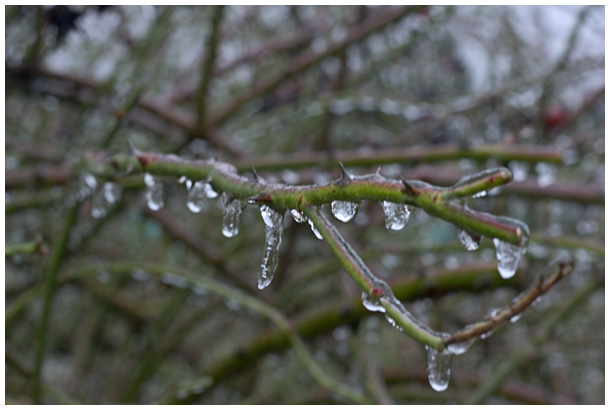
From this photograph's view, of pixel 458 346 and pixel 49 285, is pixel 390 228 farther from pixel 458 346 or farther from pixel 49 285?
pixel 49 285

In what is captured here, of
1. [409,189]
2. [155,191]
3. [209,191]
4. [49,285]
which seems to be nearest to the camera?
[409,189]

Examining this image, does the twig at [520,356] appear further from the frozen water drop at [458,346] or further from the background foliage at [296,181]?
the frozen water drop at [458,346]

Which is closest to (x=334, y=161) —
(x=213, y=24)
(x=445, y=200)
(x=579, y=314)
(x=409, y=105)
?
(x=213, y=24)

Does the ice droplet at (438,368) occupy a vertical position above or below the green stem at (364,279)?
below

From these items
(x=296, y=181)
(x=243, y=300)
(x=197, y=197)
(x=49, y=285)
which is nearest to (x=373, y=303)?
(x=197, y=197)

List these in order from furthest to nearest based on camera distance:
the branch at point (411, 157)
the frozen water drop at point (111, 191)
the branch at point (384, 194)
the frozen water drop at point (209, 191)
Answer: the branch at point (411, 157) < the frozen water drop at point (111, 191) < the frozen water drop at point (209, 191) < the branch at point (384, 194)

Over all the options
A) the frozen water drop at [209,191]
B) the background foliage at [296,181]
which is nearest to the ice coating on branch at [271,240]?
the frozen water drop at [209,191]
